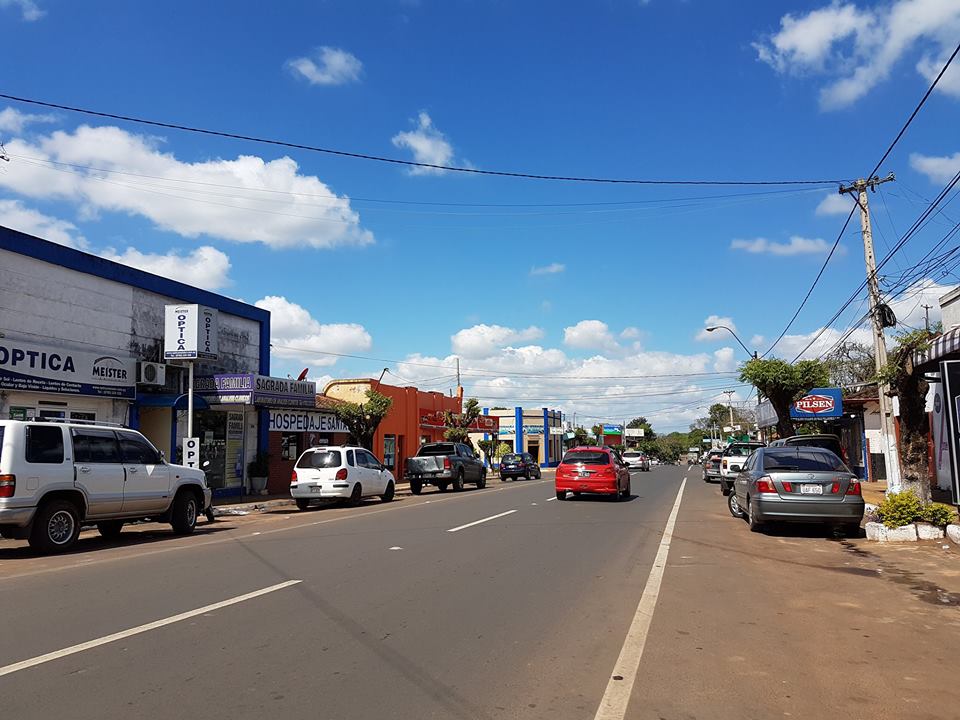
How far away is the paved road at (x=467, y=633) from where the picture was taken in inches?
194

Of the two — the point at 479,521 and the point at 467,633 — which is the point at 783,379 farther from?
the point at 467,633

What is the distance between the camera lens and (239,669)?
18.1 feet

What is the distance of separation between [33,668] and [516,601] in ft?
14.7

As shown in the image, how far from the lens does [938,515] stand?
39.9 ft

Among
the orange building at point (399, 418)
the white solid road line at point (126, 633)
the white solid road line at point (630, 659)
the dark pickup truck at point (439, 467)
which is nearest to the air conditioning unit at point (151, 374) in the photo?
the dark pickup truck at point (439, 467)

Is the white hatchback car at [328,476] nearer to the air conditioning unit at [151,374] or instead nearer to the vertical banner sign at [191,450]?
the vertical banner sign at [191,450]

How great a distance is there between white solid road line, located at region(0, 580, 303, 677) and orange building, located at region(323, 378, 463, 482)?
27.5 meters

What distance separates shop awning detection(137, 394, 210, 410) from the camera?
22359 millimetres

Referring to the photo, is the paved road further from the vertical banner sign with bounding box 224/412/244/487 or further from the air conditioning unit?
the vertical banner sign with bounding box 224/412/244/487

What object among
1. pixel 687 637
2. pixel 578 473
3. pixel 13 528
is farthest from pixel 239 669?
pixel 578 473

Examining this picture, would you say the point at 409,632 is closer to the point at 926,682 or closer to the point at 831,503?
the point at 926,682

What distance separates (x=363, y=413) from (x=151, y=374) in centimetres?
884

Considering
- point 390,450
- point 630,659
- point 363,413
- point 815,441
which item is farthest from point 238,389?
point 630,659

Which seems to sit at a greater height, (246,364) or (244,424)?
(246,364)
